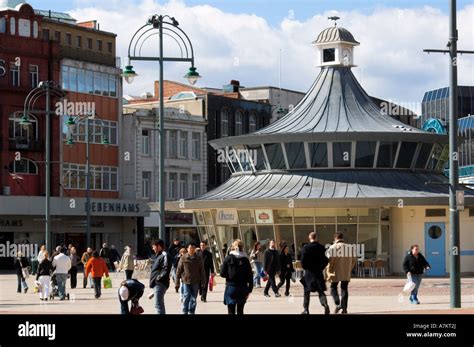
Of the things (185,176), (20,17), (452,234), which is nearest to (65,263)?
(452,234)

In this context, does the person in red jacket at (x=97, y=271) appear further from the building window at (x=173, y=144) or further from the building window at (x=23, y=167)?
the building window at (x=173, y=144)

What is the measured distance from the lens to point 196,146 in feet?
299

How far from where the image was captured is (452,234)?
28500 mm

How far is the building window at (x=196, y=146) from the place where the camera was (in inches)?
3578

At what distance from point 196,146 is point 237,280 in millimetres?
67276

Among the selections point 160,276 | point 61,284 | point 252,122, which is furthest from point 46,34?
point 160,276

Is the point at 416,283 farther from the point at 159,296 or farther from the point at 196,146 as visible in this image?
the point at 196,146

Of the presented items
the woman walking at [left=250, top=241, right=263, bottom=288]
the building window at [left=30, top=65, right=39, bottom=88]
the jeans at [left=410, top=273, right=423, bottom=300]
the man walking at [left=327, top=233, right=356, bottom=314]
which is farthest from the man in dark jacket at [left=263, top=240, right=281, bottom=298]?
the building window at [left=30, top=65, right=39, bottom=88]

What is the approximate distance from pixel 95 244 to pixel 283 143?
28.4 metres

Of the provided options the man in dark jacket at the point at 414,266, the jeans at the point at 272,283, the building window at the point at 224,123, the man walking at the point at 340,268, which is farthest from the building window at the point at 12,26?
the man walking at the point at 340,268

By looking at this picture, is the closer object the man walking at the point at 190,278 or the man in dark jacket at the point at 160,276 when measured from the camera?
the man in dark jacket at the point at 160,276

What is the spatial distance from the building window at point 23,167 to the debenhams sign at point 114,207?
4.63 meters

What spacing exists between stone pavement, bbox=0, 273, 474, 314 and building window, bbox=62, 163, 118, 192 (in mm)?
34967

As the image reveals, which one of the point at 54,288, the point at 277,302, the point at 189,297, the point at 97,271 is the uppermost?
the point at 97,271
